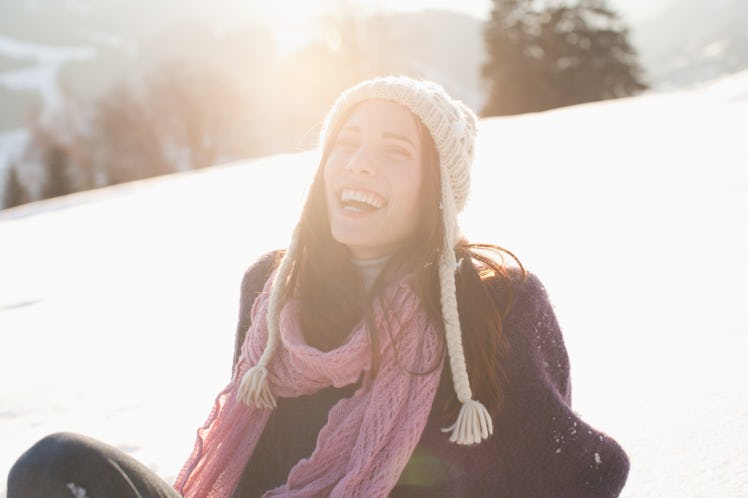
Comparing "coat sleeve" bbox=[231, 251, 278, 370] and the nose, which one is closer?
the nose

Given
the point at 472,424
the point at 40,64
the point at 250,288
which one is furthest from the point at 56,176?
the point at 40,64

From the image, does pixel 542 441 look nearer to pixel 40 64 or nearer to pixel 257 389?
pixel 257 389

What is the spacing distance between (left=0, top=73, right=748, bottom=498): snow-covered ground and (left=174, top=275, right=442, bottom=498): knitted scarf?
1.95 feet

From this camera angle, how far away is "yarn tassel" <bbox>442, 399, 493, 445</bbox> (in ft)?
4.47

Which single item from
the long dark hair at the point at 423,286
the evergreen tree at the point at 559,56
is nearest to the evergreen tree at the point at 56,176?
the evergreen tree at the point at 559,56

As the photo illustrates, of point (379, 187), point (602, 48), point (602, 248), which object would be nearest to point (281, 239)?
point (602, 248)

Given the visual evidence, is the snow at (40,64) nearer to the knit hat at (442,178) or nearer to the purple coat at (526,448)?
the knit hat at (442,178)

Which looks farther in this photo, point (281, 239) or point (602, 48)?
point (602, 48)

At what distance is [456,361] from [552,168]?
6018 millimetres

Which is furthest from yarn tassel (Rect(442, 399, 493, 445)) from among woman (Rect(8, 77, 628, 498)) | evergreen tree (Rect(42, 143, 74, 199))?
evergreen tree (Rect(42, 143, 74, 199))

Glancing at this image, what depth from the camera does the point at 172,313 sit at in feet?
12.7

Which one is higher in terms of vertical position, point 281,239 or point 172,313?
point 281,239

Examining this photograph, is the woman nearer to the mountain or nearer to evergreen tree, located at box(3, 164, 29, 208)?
evergreen tree, located at box(3, 164, 29, 208)

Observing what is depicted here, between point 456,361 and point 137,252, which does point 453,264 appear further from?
point 137,252
